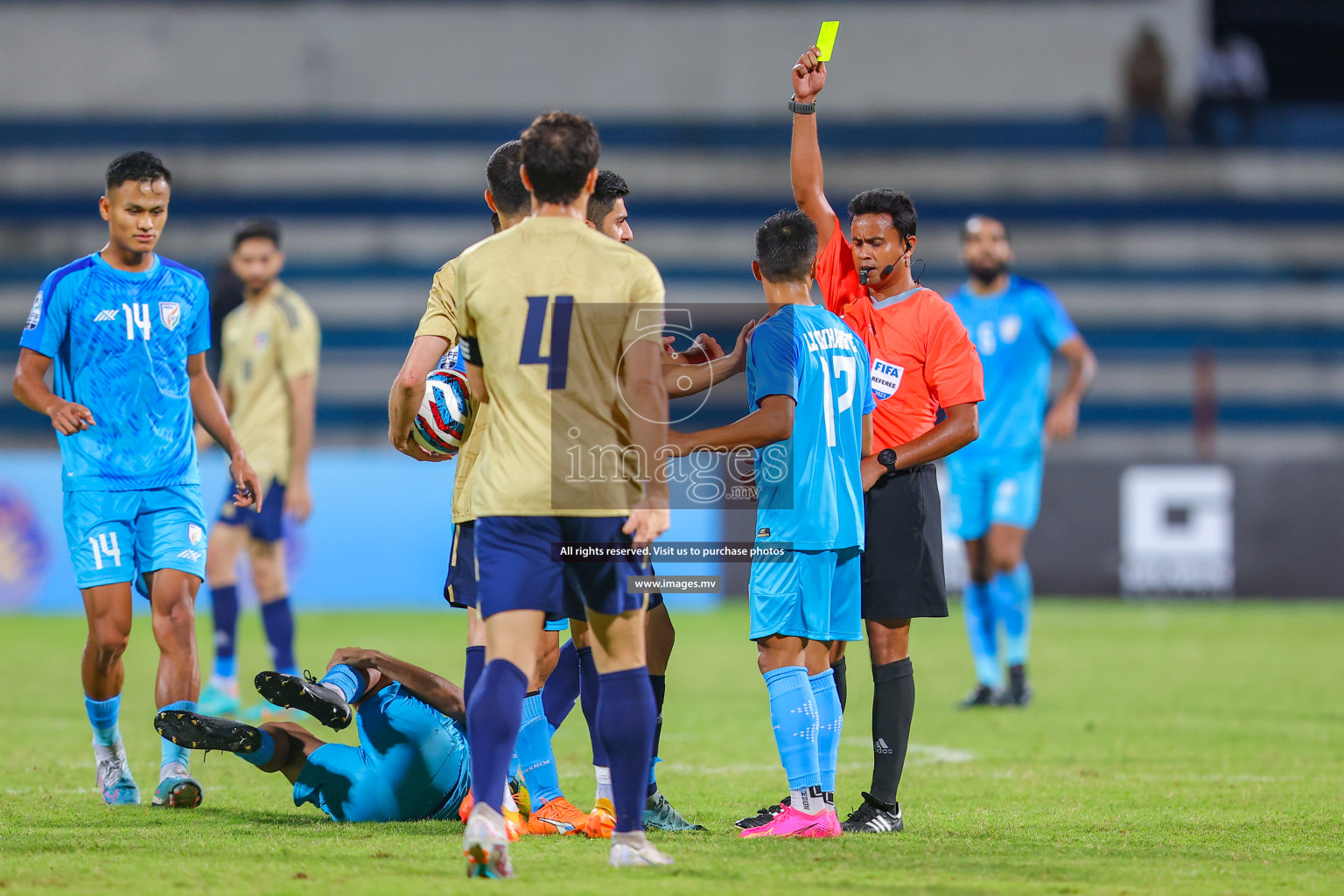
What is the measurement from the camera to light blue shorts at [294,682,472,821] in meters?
5.20

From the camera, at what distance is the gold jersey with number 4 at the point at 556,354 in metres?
4.19

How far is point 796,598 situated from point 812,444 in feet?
1.69

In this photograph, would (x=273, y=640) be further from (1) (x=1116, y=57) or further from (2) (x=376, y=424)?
(1) (x=1116, y=57)

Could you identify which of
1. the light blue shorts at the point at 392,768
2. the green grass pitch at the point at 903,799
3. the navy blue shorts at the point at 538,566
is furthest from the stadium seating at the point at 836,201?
the navy blue shorts at the point at 538,566

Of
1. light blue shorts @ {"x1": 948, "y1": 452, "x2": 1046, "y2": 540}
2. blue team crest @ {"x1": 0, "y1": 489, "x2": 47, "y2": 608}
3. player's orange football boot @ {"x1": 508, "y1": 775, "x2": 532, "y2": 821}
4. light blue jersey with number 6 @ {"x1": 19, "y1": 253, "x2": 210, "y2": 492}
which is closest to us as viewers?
player's orange football boot @ {"x1": 508, "y1": 775, "x2": 532, "y2": 821}

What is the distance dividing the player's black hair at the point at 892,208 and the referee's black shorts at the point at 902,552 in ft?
2.93

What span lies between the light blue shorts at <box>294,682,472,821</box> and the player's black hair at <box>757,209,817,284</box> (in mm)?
1930

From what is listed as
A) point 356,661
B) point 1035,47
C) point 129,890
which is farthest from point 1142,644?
point 1035,47

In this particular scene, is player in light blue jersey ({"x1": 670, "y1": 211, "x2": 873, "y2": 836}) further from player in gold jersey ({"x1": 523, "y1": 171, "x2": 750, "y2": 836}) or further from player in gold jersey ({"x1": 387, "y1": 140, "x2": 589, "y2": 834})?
player in gold jersey ({"x1": 387, "y1": 140, "x2": 589, "y2": 834})

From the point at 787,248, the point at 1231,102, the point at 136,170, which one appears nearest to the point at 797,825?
the point at 787,248

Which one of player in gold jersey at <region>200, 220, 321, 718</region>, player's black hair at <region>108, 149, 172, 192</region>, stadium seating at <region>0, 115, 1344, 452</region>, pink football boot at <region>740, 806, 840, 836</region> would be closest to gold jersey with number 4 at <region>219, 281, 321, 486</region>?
player in gold jersey at <region>200, 220, 321, 718</region>

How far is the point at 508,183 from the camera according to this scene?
512 centimetres

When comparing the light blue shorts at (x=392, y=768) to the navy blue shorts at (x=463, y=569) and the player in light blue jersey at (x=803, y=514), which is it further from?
the player in light blue jersey at (x=803, y=514)

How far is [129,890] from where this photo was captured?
154 inches
